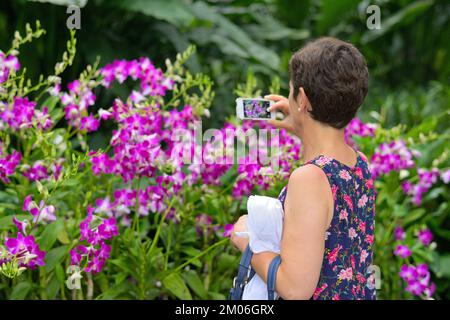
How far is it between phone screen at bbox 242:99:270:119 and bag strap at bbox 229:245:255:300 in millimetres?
360

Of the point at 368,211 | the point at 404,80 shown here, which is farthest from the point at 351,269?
the point at 404,80

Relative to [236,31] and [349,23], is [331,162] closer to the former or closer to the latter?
[236,31]

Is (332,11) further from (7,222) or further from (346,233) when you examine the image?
(346,233)

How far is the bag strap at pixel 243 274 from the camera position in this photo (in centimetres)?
141

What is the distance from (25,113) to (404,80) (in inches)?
190

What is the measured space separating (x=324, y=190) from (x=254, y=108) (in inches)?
15.0

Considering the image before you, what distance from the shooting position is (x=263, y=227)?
4.44 feet

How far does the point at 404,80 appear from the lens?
6156 millimetres

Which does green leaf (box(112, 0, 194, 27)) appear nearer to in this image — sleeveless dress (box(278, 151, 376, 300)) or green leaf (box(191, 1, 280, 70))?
green leaf (box(191, 1, 280, 70))

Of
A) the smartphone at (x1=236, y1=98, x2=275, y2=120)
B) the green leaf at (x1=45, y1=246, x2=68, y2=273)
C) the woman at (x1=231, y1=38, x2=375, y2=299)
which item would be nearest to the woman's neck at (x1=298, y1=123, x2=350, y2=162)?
the woman at (x1=231, y1=38, x2=375, y2=299)

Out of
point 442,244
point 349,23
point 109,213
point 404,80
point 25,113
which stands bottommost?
point 442,244

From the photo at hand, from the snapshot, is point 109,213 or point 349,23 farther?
point 349,23

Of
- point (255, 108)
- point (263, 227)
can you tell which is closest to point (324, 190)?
point (263, 227)

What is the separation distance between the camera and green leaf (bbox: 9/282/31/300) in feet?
6.27
